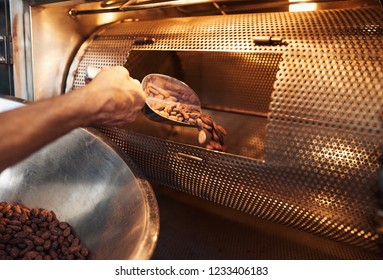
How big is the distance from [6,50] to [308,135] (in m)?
1.39

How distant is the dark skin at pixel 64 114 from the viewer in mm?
603

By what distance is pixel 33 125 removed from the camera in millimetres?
612

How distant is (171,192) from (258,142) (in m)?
0.42

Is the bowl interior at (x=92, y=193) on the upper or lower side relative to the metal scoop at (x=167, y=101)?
lower

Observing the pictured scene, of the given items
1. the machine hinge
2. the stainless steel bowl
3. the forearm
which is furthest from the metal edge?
the machine hinge

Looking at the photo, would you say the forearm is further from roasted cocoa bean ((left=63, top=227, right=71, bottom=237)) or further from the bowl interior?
roasted cocoa bean ((left=63, top=227, right=71, bottom=237))

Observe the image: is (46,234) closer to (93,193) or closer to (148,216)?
(93,193)

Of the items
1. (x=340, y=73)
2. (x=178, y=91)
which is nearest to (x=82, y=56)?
(x=178, y=91)

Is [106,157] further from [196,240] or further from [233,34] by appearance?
[233,34]

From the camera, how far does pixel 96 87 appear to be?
2.44 feet

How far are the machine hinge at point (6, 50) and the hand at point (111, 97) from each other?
3.06 feet

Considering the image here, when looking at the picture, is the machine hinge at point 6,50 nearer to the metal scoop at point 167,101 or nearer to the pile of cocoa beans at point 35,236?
the metal scoop at point 167,101

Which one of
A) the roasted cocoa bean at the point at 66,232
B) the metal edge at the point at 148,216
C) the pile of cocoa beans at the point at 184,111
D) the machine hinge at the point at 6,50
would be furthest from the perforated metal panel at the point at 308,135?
the machine hinge at the point at 6,50

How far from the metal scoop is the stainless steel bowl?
189mm
